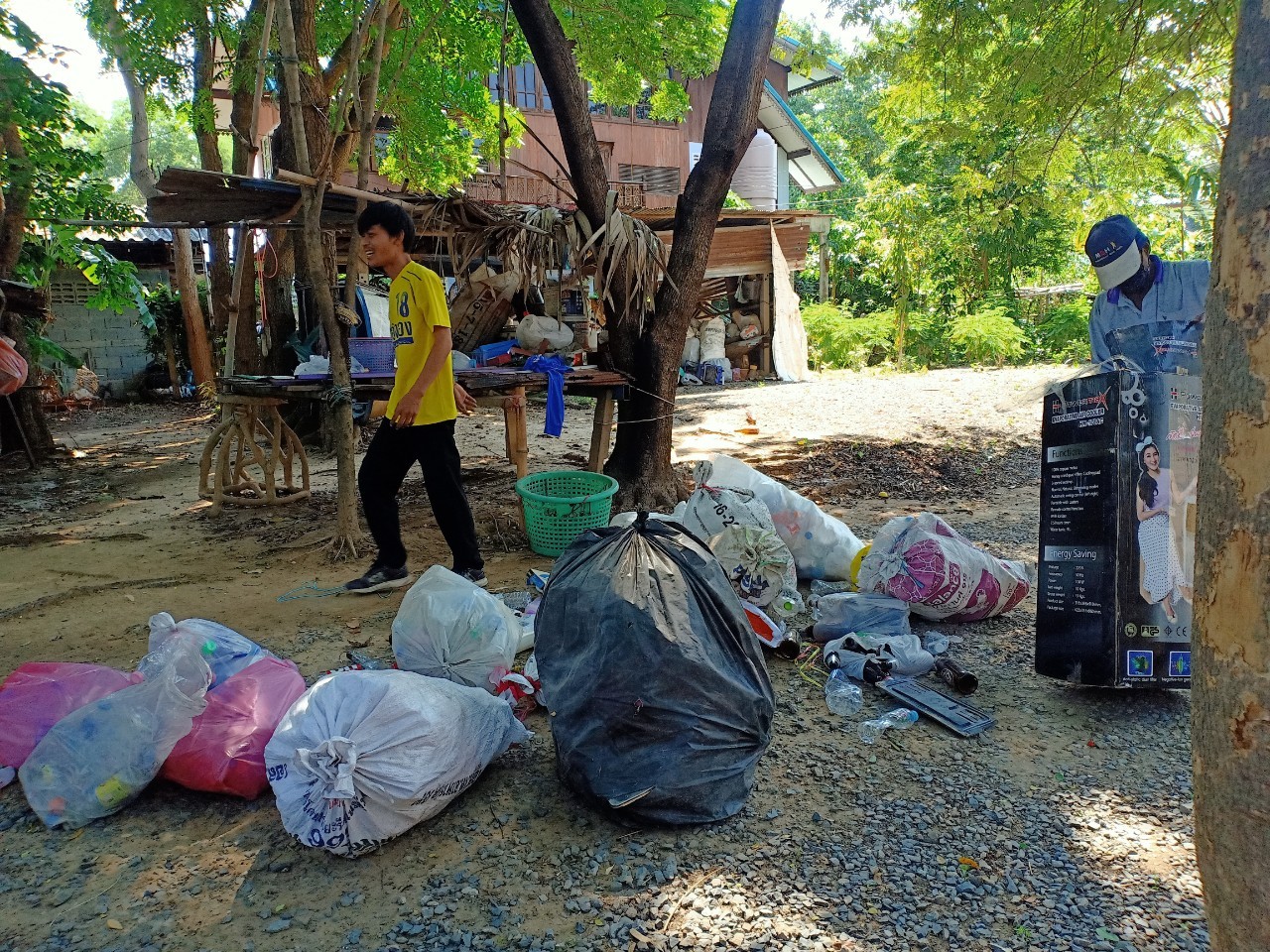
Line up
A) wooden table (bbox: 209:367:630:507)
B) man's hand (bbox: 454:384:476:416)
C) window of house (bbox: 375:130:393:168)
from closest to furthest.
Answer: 1. man's hand (bbox: 454:384:476:416)
2. wooden table (bbox: 209:367:630:507)
3. window of house (bbox: 375:130:393:168)

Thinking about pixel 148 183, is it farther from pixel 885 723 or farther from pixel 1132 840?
pixel 1132 840

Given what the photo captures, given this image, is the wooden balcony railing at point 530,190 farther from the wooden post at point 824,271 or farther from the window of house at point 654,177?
the wooden post at point 824,271

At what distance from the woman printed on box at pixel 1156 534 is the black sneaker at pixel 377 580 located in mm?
3187

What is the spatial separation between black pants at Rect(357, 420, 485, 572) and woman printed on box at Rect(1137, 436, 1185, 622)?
8.96 feet

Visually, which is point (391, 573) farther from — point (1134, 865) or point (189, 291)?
point (189, 291)

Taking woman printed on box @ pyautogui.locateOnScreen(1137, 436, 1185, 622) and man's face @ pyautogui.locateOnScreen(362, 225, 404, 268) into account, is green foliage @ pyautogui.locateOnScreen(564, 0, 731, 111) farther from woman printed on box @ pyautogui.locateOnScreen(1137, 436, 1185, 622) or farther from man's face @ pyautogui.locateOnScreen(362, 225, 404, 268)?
woman printed on box @ pyautogui.locateOnScreen(1137, 436, 1185, 622)

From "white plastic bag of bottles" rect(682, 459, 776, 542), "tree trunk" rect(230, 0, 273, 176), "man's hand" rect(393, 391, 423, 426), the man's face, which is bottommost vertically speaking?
"white plastic bag of bottles" rect(682, 459, 776, 542)

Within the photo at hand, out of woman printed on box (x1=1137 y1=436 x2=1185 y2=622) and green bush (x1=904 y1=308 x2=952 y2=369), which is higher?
green bush (x1=904 y1=308 x2=952 y2=369)

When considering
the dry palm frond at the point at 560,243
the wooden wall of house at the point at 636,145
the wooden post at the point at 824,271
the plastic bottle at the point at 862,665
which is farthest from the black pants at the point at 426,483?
the wooden post at the point at 824,271

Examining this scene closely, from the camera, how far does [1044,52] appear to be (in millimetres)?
6473

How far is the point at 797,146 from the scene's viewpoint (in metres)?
20.0

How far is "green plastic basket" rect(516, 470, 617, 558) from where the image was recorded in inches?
182

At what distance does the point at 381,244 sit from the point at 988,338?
13.9 meters

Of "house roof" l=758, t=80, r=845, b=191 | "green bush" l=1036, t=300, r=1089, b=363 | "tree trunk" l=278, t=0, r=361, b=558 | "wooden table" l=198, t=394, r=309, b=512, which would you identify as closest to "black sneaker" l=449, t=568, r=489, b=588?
"tree trunk" l=278, t=0, r=361, b=558
